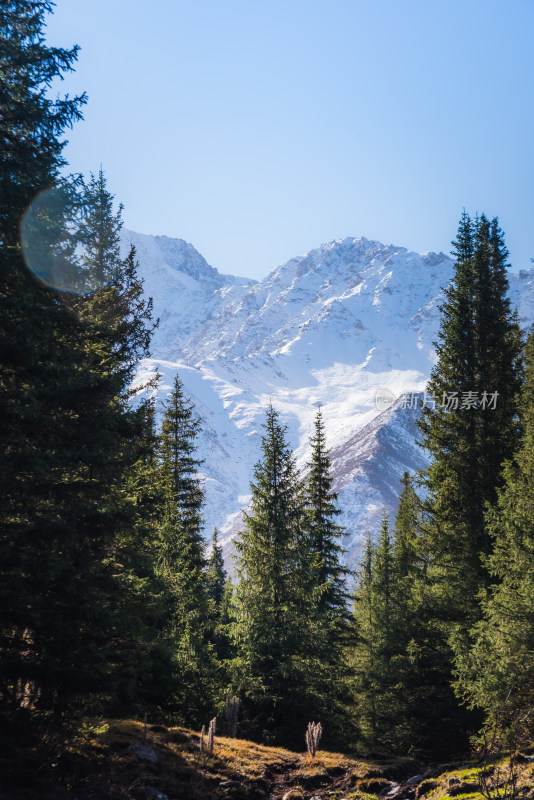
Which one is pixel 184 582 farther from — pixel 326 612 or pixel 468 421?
pixel 468 421

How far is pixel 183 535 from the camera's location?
22.7m

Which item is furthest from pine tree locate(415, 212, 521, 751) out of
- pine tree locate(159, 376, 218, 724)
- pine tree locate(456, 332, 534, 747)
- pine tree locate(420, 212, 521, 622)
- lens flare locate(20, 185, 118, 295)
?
lens flare locate(20, 185, 118, 295)

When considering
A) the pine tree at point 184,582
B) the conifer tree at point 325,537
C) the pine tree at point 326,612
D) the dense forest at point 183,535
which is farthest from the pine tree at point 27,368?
the conifer tree at point 325,537

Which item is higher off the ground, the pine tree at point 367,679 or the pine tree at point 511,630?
the pine tree at point 511,630

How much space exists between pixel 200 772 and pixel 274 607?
7.36 metres

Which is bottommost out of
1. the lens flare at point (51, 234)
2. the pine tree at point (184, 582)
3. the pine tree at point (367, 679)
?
the pine tree at point (367, 679)

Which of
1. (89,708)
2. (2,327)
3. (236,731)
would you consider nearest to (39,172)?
(2,327)

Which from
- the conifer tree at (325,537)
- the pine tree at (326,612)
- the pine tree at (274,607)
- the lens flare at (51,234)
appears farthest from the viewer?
the conifer tree at (325,537)

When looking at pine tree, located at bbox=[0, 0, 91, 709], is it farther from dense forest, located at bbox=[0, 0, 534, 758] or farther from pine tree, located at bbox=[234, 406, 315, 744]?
pine tree, located at bbox=[234, 406, 315, 744]

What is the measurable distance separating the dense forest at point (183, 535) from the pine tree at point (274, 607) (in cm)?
7

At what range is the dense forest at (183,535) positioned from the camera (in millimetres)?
9016

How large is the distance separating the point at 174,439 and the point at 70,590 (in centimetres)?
1874

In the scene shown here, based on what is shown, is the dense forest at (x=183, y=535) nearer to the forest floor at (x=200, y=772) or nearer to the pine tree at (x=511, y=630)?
the pine tree at (x=511, y=630)

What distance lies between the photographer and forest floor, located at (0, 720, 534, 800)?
838 centimetres
